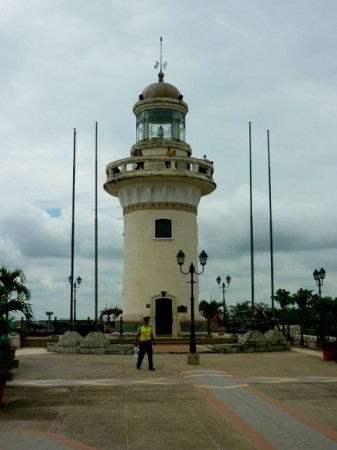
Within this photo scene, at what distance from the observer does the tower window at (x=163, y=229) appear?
35375 millimetres

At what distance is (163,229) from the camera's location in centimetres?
3553

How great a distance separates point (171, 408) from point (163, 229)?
24121 millimetres

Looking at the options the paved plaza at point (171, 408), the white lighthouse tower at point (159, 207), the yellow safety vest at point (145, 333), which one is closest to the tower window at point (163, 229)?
the white lighthouse tower at point (159, 207)

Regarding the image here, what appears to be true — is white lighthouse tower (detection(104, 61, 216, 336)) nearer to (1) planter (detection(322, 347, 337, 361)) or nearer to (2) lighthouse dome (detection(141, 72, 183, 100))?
(2) lighthouse dome (detection(141, 72, 183, 100))

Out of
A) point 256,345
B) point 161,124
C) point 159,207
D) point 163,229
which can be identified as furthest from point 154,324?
point 161,124

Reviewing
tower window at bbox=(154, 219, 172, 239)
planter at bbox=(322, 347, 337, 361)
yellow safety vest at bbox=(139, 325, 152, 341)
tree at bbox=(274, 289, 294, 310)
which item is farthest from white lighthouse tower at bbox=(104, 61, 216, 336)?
tree at bbox=(274, 289, 294, 310)

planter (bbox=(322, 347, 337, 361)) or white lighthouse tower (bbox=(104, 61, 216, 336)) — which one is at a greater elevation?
white lighthouse tower (bbox=(104, 61, 216, 336))

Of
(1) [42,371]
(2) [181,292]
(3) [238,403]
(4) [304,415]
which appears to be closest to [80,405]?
(3) [238,403]

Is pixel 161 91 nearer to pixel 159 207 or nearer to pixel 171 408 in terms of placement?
pixel 159 207

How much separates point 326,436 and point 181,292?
26018 mm

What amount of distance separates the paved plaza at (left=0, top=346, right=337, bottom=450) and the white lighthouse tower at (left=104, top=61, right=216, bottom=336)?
1481 cm

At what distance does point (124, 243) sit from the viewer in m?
36.7

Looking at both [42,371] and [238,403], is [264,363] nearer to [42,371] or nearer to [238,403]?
[42,371]

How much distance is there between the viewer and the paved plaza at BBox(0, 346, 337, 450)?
889 centimetres
